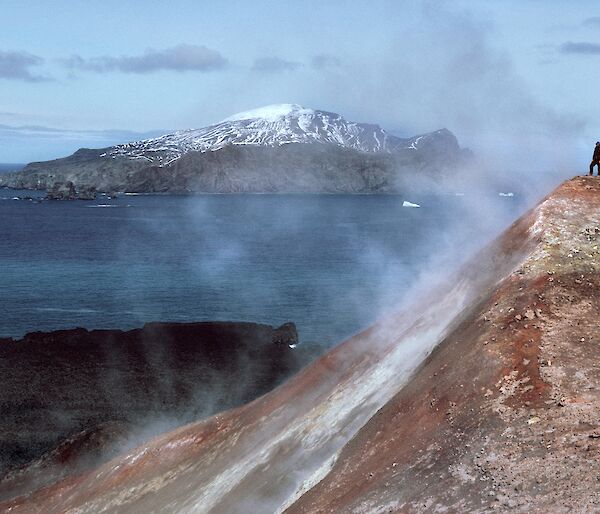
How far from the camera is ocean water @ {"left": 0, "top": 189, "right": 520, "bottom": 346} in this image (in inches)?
3601

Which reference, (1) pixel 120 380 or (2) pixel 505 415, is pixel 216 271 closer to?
(1) pixel 120 380

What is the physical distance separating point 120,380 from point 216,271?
56450 mm

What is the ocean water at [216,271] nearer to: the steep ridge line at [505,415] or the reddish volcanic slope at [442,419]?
the reddish volcanic slope at [442,419]

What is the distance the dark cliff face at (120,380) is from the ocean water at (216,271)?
372 inches

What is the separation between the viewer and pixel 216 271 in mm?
121562

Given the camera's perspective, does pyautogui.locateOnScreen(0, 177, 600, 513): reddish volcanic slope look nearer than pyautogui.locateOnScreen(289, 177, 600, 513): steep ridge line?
No

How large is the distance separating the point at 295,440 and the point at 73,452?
976 inches

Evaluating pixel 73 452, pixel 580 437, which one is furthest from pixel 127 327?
pixel 580 437

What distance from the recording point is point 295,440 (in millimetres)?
29453

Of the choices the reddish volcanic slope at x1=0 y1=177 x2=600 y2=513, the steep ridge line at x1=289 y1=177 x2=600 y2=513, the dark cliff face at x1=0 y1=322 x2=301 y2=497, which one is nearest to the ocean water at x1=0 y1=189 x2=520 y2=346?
the dark cliff face at x1=0 y1=322 x2=301 y2=497

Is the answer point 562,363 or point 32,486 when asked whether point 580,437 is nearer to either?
point 562,363

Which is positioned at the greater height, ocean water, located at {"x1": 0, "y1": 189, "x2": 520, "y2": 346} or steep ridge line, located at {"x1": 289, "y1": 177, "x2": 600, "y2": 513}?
steep ridge line, located at {"x1": 289, "y1": 177, "x2": 600, "y2": 513}

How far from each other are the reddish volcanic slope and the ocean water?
3278 cm

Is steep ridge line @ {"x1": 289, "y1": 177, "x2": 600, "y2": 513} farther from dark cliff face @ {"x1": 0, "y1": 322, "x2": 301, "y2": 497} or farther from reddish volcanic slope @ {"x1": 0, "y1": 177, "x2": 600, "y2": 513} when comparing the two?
dark cliff face @ {"x1": 0, "y1": 322, "x2": 301, "y2": 497}
